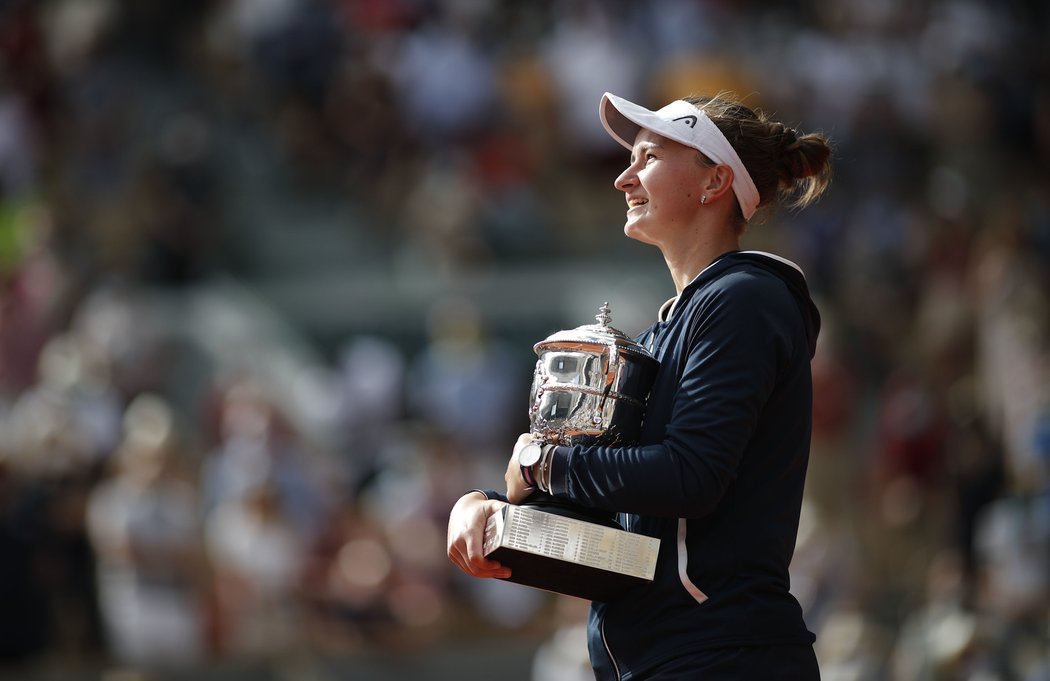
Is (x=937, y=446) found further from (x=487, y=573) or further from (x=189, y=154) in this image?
(x=487, y=573)

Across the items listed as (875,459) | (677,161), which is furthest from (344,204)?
(677,161)

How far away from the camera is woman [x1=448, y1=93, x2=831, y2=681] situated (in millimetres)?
2943

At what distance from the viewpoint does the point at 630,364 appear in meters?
3.11

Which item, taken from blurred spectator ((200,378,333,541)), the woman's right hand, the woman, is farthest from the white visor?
blurred spectator ((200,378,333,541))

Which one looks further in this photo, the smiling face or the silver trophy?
the smiling face

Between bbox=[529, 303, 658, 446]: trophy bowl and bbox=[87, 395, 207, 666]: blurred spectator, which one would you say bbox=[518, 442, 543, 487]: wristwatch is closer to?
bbox=[529, 303, 658, 446]: trophy bowl

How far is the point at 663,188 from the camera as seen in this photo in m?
3.23

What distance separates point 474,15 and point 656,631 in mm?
11865

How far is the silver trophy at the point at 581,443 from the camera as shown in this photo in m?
2.97

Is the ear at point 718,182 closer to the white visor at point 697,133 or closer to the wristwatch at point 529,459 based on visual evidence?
the white visor at point 697,133

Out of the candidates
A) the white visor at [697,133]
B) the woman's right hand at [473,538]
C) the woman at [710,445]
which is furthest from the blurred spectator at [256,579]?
the white visor at [697,133]

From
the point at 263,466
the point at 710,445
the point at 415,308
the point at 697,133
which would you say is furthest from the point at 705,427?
the point at 415,308

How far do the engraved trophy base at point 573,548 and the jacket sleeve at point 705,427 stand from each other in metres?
0.06

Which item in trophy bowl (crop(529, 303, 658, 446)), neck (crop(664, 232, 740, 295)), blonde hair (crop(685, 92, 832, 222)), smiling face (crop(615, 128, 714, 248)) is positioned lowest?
trophy bowl (crop(529, 303, 658, 446))
